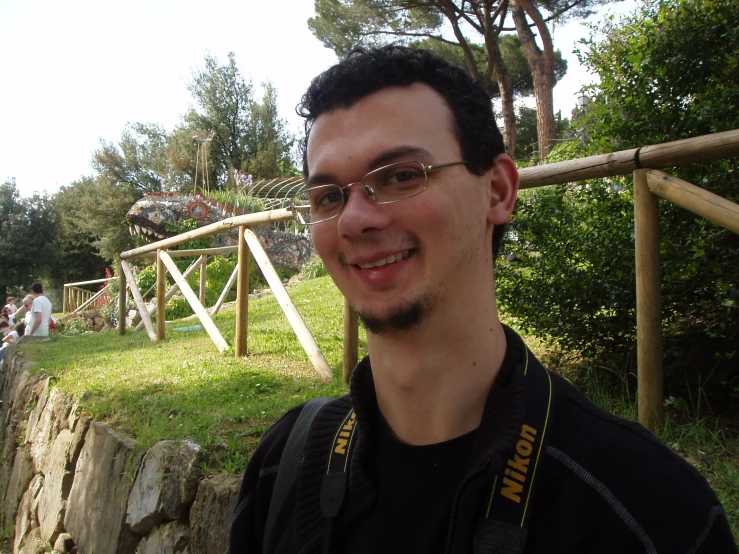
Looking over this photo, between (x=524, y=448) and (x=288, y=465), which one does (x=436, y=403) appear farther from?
(x=288, y=465)

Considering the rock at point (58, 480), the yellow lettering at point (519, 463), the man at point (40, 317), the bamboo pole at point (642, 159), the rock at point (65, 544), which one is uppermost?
the bamboo pole at point (642, 159)

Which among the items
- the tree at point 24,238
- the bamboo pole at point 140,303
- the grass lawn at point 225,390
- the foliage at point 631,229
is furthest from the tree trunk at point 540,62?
the tree at point 24,238

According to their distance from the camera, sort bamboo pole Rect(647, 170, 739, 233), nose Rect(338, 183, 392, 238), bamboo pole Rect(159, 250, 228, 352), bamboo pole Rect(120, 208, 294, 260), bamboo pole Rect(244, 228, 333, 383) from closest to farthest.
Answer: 1. nose Rect(338, 183, 392, 238)
2. bamboo pole Rect(647, 170, 739, 233)
3. bamboo pole Rect(244, 228, 333, 383)
4. bamboo pole Rect(120, 208, 294, 260)
5. bamboo pole Rect(159, 250, 228, 352)

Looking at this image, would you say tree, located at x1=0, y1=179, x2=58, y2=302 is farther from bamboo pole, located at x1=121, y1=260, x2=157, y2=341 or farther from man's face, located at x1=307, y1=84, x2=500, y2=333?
man's face, located at x1=307, y1=84, x2=500, y2=333

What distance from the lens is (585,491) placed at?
0.97 metres

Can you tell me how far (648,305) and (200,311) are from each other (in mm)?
5384

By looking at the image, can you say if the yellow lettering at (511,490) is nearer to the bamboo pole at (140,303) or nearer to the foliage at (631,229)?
the foliage at (631,229)

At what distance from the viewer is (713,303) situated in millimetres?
2811

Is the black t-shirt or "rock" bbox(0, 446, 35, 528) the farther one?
"rock" bbox(0, 446, 35, 528)

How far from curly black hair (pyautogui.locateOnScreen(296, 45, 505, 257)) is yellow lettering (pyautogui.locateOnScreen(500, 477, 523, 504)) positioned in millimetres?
587

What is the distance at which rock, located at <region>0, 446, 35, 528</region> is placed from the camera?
6.31 m

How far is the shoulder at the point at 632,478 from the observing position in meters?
0.93

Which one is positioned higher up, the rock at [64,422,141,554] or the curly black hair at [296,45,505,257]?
the curly black hair at [296,45,505,257]

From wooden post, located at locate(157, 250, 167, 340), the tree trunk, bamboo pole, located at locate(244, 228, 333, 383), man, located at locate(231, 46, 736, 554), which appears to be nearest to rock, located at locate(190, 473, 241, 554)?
man, located at locate(231, 46, 736, 554)
